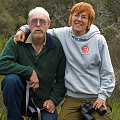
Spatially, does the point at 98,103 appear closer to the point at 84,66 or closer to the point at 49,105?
the point at 84,66

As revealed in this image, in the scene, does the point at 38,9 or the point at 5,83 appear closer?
the point at 5,83

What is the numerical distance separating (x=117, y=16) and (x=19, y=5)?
6510 mm

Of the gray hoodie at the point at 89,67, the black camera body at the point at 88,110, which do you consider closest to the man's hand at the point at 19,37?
the gray hoodie at the point at 89,67

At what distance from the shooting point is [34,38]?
3.30 metres

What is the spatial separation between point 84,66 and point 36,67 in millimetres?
625

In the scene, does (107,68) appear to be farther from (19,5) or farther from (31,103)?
(19,5)

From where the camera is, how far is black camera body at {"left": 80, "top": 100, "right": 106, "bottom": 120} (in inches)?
121

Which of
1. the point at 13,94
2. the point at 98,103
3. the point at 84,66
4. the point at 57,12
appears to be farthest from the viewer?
the point at 57,12

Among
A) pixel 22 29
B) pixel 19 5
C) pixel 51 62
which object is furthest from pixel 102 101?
pixel 19 5

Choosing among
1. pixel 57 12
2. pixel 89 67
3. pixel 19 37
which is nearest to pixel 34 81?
pixel 19 37

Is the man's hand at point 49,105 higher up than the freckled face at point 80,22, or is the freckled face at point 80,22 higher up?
the freckled face at point 80,22

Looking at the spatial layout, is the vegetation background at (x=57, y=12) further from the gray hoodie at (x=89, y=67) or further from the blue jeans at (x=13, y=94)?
the blue jeans at (x=13, y=94)

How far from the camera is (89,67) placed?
3309mm

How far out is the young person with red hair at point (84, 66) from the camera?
3270 mm
